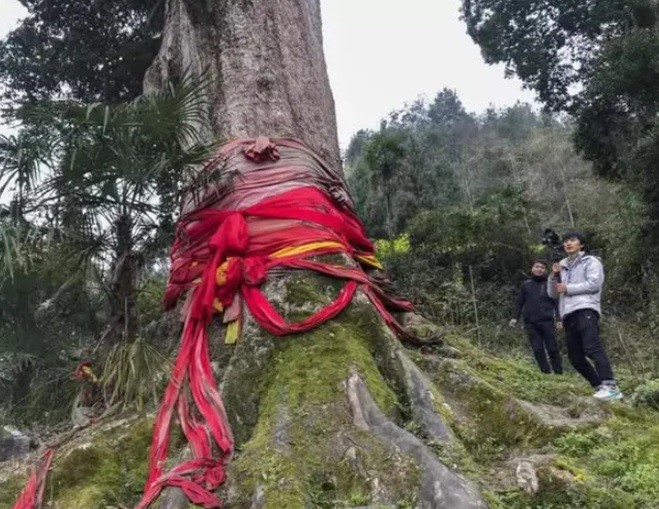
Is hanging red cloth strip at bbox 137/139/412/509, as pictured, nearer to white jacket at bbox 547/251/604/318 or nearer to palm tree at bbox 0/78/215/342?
palm tree at bbox 0/78/215/342

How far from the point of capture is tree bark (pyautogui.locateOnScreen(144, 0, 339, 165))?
5.20 metres

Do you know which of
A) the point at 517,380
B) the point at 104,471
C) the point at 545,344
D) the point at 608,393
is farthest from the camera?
the point at 545,344

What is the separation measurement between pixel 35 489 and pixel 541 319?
17.0 ft

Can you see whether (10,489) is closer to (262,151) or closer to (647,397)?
(262,151)

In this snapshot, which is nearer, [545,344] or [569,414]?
[569,414]

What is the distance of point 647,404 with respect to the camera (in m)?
4.28

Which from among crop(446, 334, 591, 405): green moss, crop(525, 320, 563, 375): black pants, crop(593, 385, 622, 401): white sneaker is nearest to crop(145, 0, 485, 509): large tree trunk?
crop(446, 334, 591, 405): green moss

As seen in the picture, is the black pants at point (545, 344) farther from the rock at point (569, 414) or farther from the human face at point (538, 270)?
the rock at point (569, 414)

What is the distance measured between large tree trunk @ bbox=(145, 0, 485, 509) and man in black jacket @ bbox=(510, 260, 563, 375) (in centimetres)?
292

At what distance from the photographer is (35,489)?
11.3 ft

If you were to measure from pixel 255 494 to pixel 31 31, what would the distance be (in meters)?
10.0

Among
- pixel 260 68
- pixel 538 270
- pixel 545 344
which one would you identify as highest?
pixel 260 68

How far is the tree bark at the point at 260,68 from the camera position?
17.1 feet

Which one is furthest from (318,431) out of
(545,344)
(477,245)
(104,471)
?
(477,245)
